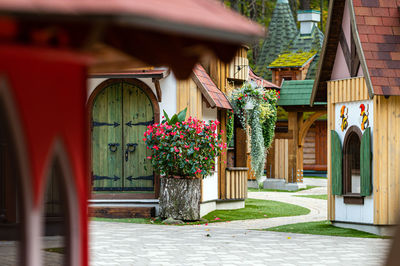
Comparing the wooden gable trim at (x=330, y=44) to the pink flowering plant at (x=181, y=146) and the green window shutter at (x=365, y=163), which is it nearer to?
the green window shutter at (x=365, y=163)

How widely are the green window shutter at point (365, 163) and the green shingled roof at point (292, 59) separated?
20.1m

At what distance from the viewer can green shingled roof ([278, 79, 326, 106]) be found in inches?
1163

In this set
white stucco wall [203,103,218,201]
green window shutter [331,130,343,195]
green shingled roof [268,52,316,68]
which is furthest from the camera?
green shingled roof [268,52,316,68]

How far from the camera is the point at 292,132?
99.5ft

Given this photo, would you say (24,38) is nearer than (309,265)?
Yes

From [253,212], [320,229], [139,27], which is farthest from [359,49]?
[139,27]

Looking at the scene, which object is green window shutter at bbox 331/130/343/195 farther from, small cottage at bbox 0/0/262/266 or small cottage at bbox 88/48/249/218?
small cottage at bbox 0/0/262/266

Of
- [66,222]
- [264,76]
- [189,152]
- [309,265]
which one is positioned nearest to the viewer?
[66,222]

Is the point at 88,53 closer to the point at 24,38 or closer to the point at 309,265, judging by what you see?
the point at 24,38

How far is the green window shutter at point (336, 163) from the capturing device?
15133 mm

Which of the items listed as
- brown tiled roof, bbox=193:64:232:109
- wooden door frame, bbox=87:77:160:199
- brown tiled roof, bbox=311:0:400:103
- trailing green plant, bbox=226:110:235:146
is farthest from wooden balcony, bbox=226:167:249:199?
brown tiled roof, bbox=311:0:400:103

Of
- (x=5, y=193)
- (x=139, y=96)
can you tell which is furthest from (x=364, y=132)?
(x=5, y=193)

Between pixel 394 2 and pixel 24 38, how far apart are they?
1245cm

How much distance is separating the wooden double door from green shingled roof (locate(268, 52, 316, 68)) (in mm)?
17960
